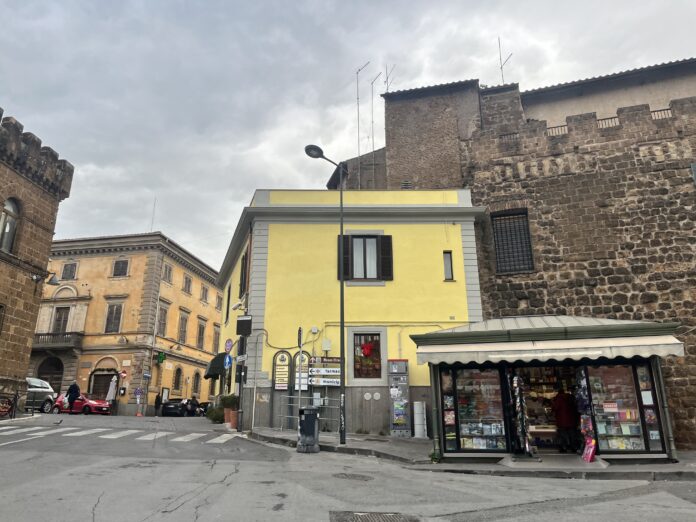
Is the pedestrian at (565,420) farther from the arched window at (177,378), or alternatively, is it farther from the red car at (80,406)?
the arched window at (177,378)

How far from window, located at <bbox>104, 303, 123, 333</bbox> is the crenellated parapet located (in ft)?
55.1

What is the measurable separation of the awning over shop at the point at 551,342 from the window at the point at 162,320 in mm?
31393

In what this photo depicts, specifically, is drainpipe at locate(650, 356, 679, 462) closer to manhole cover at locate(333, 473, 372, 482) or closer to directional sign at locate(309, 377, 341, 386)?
manhole cover at locate(333, 473, 372, 482)

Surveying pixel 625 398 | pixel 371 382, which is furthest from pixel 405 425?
pixel 625 398

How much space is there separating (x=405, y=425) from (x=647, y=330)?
24.1 feet

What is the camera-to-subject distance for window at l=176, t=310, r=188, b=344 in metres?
41.8

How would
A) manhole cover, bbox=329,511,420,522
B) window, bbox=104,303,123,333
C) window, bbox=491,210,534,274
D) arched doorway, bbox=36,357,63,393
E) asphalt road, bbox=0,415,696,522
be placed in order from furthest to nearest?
window, bbox=104,303,123,333
arched doorway, bbox=36,357,63,393
window, bbox=491,210,534,274
asphalt road, bbox=0,415,696,522
manhole cover, bbox=329,511,420,522

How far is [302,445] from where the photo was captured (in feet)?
39.3

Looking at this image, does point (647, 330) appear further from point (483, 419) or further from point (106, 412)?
point (106, 412)

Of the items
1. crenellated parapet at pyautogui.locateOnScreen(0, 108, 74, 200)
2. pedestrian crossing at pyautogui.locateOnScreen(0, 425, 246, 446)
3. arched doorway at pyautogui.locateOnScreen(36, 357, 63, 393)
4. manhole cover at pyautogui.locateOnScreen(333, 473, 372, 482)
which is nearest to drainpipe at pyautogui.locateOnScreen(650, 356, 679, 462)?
manhole cover at pyautogui.locateOnScreen(333, 473, 372, 482)

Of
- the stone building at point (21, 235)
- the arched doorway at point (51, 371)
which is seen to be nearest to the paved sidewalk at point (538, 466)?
the stone building at point (21, 235)

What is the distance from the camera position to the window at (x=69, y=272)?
39875mm

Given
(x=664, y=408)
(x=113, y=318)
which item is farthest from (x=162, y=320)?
(x=664, y=408)

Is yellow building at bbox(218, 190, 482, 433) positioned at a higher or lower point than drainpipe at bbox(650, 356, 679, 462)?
higher
